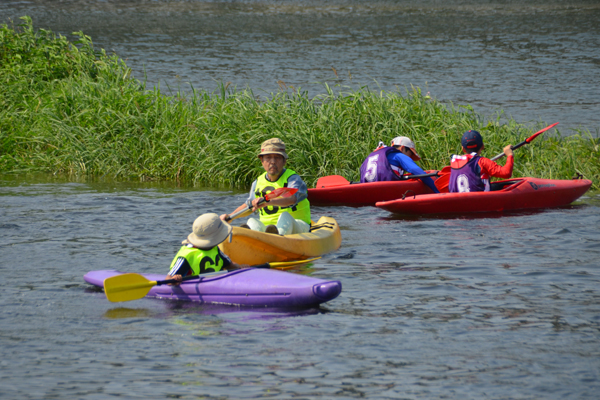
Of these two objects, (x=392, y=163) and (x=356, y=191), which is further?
(x=392, y=163)

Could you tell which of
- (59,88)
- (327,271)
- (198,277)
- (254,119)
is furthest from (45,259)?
(59,88)

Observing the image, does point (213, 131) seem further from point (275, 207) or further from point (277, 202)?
point (277, 202)

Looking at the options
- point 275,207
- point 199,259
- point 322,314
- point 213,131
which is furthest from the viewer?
point 213,131

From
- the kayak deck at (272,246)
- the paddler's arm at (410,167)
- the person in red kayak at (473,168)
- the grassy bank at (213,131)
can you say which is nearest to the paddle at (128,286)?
the kayak deck at (272,246)

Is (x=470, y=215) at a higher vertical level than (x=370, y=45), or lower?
lower

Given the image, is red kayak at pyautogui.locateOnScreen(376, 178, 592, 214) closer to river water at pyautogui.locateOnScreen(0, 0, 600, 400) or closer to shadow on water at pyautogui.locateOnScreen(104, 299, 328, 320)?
river water at pyautogui.locateOnScreen(0, 0, 600, 400)

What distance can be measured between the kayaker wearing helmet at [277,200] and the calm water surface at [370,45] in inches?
206

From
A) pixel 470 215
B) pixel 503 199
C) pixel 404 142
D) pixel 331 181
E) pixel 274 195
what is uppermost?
pixel 404 142

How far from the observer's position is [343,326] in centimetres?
489

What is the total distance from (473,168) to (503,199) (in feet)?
1.87

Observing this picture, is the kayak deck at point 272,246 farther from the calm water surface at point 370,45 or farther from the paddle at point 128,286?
the calm water surface at point 370,45

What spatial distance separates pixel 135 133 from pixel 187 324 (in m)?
7.63

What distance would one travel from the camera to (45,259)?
6.88 meters

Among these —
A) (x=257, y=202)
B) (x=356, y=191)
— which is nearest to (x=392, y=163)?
(x=356, y=191)
